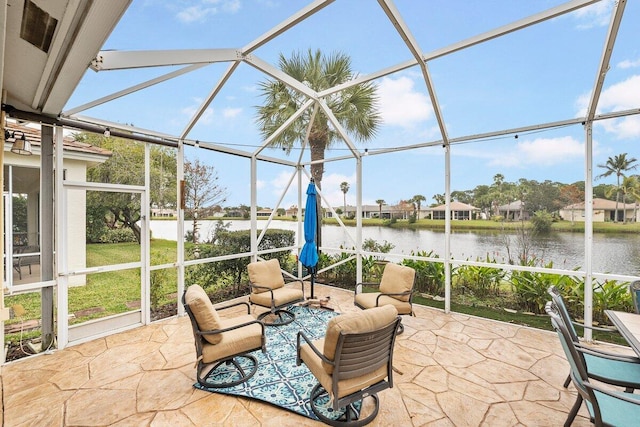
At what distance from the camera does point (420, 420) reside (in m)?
2.46

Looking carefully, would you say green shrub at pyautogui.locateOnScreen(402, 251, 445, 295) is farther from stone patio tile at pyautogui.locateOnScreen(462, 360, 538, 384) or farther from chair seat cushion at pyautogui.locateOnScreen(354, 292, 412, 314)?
stone patio tile at pyautogui.locateOnScreen(462, 360, 538, 384)

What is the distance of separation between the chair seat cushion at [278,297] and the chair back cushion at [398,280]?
1.61m

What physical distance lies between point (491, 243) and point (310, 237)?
3867mm

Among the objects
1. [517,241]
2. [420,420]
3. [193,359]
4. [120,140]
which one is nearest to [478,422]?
[420,420]

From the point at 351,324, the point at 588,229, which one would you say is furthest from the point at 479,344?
the point at 351,324

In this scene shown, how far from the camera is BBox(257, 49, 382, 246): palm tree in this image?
19.8 ft

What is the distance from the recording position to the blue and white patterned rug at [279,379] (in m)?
2.70

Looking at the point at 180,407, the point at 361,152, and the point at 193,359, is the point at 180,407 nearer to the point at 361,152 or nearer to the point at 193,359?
the point at 193,359

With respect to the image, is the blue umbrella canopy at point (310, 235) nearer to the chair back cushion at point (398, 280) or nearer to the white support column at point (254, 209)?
the white support column at point (254, 209)

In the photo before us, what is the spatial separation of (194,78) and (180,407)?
14.1 feet

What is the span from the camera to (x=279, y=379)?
10.1 ft

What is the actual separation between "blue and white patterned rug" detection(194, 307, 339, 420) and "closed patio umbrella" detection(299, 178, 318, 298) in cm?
187

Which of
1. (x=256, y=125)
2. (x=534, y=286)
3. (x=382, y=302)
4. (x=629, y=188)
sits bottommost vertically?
(x=382, y=302)

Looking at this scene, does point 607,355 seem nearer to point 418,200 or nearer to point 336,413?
point 336,413
